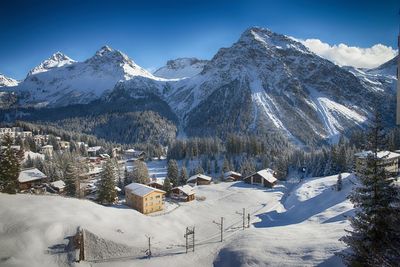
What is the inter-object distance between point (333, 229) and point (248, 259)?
15.8m

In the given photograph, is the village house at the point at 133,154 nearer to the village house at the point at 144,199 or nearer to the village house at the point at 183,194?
the village house at the point at 183,194

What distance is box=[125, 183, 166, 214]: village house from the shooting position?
2325 inches

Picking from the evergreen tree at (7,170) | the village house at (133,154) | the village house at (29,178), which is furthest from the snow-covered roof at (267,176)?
the village house at (133,154)

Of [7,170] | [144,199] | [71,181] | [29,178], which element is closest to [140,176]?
[71,181]

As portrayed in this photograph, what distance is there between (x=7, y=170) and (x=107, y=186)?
17775 mm

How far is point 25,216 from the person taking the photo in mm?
40688

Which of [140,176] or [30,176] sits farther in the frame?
[30,176]

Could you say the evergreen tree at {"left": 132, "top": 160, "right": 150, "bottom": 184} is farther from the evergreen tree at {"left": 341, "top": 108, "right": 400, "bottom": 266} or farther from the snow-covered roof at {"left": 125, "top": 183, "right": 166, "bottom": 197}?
the evergreen tree at {"left": 341, "top": 108, "right": 400, "bottom": 266}

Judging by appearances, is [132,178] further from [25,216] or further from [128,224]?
[25,216]

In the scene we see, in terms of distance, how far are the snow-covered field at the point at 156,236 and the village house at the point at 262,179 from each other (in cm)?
2942

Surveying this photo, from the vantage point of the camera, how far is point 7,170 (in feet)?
176

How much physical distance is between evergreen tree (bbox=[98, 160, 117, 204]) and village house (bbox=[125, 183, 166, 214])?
145 inches

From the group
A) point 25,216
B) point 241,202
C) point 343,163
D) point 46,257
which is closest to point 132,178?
point 241,202

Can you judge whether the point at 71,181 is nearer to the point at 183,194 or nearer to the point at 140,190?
the point at 140,190
